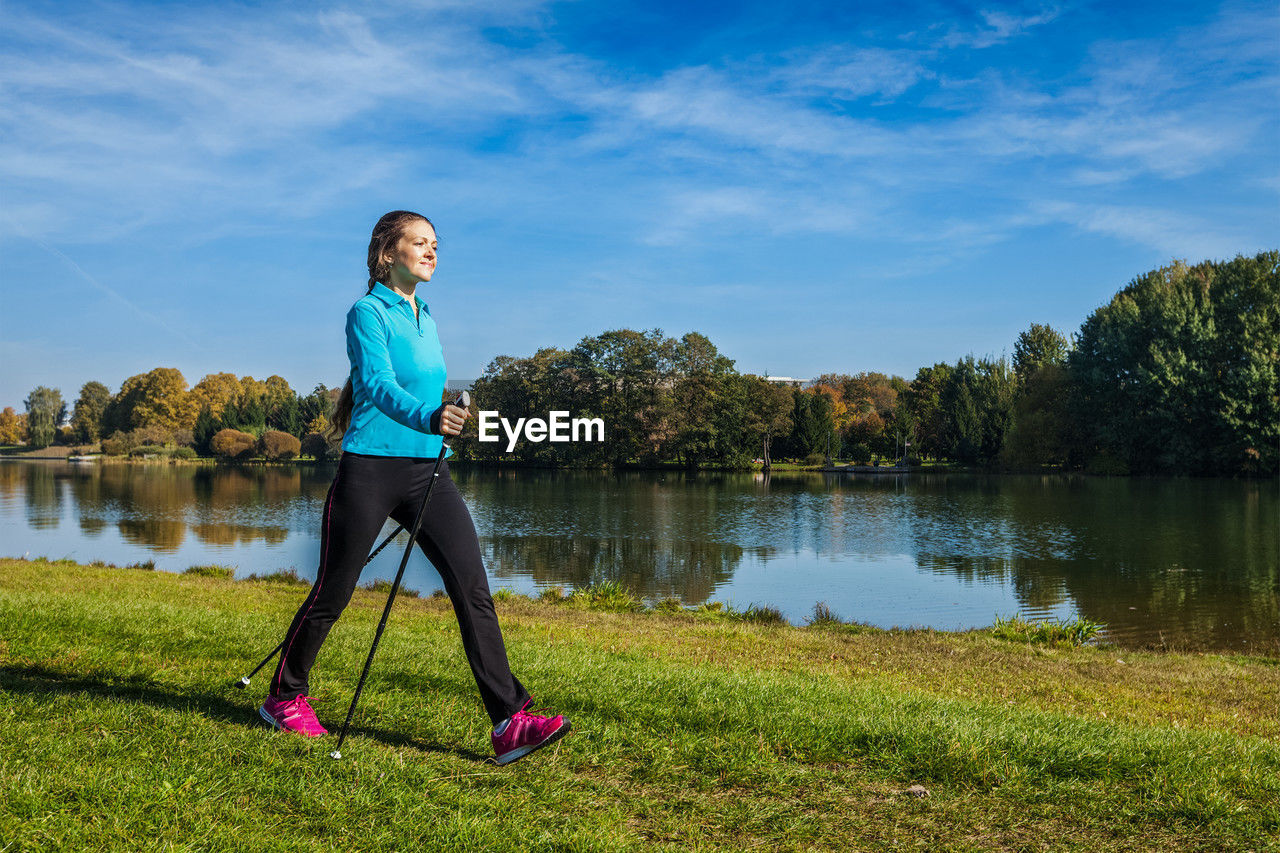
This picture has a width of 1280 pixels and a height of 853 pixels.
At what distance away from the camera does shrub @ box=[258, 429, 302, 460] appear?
282 feet

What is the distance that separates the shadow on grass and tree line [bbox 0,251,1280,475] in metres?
27.2

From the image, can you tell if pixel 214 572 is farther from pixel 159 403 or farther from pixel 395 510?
pixel 159 403

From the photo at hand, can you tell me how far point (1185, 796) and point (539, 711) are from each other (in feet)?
9.15

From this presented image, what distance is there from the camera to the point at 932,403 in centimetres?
7781

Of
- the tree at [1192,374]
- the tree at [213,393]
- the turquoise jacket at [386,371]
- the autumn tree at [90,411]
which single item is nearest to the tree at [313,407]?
the tree at [213,393]

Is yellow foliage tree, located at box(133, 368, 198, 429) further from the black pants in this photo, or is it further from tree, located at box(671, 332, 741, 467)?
the black pants

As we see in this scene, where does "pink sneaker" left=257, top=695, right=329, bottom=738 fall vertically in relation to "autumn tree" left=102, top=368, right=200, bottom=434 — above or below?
below

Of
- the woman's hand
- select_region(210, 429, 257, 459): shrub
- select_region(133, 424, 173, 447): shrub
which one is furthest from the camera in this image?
select_region(133, 424, 173, 447): shrub

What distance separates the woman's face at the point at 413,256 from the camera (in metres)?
3.74

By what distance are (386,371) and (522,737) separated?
1.59 meters

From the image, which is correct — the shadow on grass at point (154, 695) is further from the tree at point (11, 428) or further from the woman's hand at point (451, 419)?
the tree at point (11, 428)

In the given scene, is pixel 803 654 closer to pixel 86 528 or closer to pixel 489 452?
pixel 86 528

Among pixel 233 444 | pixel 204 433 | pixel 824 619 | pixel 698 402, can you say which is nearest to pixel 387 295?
pixel 824 619

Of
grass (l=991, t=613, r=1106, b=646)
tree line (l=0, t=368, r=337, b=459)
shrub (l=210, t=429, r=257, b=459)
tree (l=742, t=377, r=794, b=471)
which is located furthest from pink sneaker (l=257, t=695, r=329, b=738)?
shrub (l=210, t=429, r=257, b=459)
